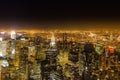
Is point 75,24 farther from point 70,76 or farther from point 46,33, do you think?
point 70,76

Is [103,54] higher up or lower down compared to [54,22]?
lower down

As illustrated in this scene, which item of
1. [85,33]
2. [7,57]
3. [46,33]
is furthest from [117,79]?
[7,57]

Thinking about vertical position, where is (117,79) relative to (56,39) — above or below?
below

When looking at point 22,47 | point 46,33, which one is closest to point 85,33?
point 46,33

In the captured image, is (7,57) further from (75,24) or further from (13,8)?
(75,24)

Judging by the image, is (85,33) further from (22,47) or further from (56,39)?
(22,47)

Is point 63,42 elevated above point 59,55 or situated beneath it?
elevated above

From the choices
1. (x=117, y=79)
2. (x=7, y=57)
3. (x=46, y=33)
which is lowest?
(x=117, y=79)

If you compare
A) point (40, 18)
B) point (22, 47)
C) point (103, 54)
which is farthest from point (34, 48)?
point (103, 54)

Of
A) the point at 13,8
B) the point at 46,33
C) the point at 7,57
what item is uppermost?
the point at 13,8
